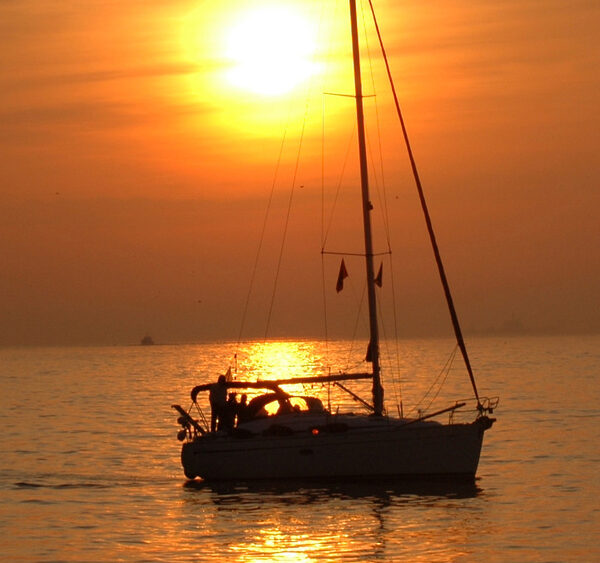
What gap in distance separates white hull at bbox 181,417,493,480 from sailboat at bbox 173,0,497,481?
0.03 meters

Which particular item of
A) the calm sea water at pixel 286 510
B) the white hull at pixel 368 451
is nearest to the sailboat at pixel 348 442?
the white hull at pixel 368 451

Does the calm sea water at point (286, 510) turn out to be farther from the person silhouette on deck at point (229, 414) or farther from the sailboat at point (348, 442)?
the person silhouette on deck at point (229, 414)

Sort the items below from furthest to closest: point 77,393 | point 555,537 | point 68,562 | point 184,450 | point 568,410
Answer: point 77,393
point 568,410
point 184,450
point 555,537
point 68,562

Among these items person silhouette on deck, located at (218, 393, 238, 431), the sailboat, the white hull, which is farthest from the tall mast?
person silhouette on deck, located at (218, 393, 238, 431)

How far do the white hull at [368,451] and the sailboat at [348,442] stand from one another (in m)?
0.03

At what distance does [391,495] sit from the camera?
Answer: 37375 millimetres

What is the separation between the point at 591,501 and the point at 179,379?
100 meters

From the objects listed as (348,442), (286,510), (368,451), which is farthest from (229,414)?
(286,510)

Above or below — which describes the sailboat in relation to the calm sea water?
above

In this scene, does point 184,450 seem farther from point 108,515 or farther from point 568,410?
point 568,410

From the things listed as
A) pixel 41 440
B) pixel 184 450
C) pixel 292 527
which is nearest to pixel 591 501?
pixel 292 527

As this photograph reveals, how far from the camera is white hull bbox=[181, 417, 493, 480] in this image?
1492 inches

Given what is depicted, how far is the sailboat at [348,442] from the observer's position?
38.0 metres

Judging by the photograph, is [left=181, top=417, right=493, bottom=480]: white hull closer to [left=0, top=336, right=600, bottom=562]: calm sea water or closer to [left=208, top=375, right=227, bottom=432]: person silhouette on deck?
[left=0, top=336, right=600, bottom=562]: calm sea water
